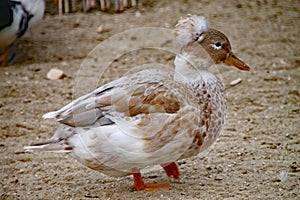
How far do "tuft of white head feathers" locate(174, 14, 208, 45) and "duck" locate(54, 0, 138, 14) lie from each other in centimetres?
353

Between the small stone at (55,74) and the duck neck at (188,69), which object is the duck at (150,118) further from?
the small stone at (55,74)

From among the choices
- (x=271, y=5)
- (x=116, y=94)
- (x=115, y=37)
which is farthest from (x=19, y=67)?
(x=271, y=5)

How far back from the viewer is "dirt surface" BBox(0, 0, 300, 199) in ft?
11.6

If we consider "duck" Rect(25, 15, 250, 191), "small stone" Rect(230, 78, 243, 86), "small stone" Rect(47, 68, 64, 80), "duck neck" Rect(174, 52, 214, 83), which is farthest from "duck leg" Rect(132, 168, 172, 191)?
"small stone" Rect(47, 68, 64, 80)

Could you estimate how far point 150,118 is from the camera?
3.21 m

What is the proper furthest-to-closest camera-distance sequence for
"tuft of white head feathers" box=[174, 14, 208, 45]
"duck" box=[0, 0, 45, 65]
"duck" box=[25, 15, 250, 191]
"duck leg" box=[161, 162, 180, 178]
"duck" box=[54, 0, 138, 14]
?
"duck" box=[54, 0, 138, 14] < "duck" box=[0, 0, 45, 65] < "duck leg" box=[161, 162, 180, 178] < "tuft of white head feathers" box=[174, 14, 208, 45] < "duck" box=[25, 15, 250, 191]

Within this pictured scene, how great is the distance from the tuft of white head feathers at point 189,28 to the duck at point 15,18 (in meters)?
2.60

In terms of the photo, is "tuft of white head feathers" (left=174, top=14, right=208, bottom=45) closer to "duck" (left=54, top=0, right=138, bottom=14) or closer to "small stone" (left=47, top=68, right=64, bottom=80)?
"small stone" (left=47, top=68, right=64, bottom=80)

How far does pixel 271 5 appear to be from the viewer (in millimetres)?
7031

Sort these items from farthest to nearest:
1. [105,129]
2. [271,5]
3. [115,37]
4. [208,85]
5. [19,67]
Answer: [271,5] → [115,37] → [19,67] → [208,85] → [105,129]

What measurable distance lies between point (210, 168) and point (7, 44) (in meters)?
2.92

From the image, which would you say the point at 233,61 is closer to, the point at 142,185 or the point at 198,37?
the point at 198,37

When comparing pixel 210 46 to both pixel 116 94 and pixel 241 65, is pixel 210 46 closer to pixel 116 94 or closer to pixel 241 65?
pixel 241 65

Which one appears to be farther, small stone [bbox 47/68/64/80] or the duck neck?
small stone [bbox 47/68/64/80]
